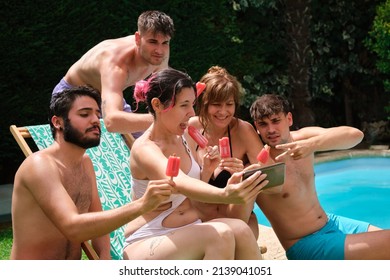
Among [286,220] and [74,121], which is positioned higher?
[74,121]

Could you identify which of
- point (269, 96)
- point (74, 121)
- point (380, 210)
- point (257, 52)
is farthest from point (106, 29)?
point (74, 121)

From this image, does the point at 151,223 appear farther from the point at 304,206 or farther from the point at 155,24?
the point at 155,24

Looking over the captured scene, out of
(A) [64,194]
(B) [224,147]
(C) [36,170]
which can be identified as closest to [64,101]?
(C) [36,170]

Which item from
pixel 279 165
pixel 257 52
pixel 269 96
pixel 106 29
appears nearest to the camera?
pixel 279 165

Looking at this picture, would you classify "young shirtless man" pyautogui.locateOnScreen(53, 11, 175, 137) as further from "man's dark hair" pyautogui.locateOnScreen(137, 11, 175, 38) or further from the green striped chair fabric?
the green striped chair fabric

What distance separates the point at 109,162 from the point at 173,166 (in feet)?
7.56

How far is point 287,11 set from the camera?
12.7m

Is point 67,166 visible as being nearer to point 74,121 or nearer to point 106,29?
point 74,121

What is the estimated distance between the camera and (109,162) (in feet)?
18.9

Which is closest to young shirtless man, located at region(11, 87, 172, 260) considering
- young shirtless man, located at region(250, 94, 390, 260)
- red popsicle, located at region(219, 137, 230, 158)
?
red popsicle, located at region(219, 137, 230, 158)

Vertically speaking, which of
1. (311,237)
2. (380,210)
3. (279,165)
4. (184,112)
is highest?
(184,112)

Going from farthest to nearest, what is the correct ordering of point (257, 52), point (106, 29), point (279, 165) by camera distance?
point (257, 52) → point (106, 29) → point (279, 165)
